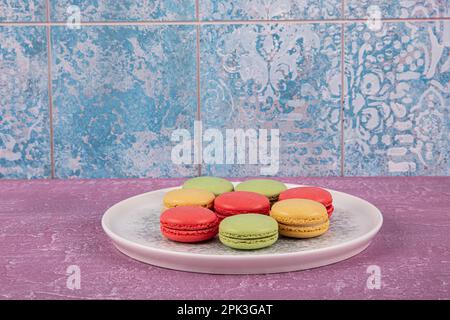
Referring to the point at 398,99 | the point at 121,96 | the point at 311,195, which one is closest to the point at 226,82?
the point at 121,96

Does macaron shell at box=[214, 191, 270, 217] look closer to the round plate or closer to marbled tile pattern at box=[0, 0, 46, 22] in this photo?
the round plate

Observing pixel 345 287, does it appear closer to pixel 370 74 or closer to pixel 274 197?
pixel 274 197

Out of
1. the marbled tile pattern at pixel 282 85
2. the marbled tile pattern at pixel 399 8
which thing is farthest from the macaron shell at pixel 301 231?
the marbled tile pattern at pixel 399 8

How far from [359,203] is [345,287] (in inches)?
11.5

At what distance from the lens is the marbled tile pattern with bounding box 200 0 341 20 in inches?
46.1

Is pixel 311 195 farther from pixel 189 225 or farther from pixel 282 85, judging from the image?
pixel 282 85

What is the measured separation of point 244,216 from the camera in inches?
27.6

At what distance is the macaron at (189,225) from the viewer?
697mm

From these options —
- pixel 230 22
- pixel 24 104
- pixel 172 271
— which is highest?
pixel 230 22

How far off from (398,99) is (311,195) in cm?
49

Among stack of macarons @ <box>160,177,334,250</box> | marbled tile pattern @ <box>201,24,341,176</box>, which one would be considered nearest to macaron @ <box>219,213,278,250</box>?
stack of macarons @ <box>160,177,334,250</box>

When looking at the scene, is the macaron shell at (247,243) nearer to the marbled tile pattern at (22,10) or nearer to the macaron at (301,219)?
the macaron at (301,219)

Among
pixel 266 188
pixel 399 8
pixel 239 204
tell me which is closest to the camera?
pixel 239 204

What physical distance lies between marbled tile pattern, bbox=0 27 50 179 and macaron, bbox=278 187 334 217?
605mm
